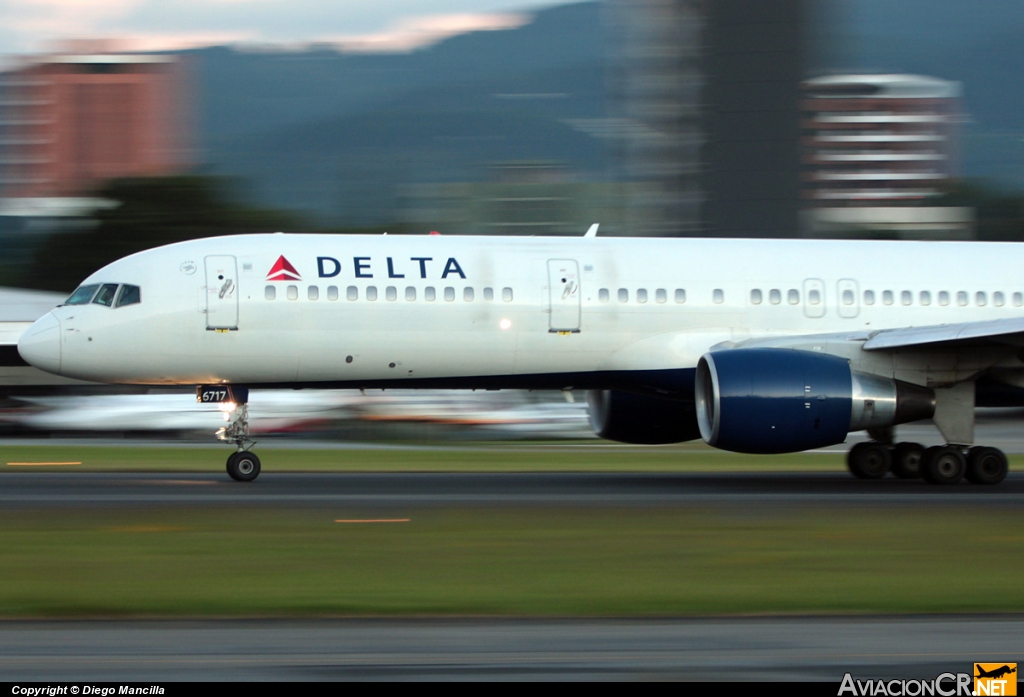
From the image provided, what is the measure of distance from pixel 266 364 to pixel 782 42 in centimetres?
7409

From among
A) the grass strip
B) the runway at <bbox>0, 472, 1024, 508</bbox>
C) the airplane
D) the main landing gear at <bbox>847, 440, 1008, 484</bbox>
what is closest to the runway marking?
the grass strip

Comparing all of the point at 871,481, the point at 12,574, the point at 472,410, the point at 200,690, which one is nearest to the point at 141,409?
the point at 472,410

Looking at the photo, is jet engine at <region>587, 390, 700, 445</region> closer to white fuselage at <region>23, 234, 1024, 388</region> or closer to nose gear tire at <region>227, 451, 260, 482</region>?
white fuselage at <region>23, 234, 1024, 388</region>

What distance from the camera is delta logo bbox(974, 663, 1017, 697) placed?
686 centimetres

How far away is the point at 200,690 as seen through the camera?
6.76m

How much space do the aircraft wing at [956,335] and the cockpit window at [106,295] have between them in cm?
1085

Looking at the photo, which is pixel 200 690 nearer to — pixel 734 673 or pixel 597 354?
pixel 734 673

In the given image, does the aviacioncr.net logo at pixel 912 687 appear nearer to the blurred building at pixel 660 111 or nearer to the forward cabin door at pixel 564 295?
the forward cabin door at pixel 564 295

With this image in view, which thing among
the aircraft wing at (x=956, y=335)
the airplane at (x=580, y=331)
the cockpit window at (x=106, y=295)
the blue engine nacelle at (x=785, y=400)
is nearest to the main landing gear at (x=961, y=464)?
the airplane at (x=580, y=331)

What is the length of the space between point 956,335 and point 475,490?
277 inches

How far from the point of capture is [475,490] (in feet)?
57.7

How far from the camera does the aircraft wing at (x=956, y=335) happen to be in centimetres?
1794

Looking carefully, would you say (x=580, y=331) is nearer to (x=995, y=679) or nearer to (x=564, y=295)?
(x=564, y=295)

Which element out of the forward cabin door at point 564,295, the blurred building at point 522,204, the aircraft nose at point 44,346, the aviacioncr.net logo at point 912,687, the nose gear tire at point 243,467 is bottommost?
the nose gear tire at point 243,467
